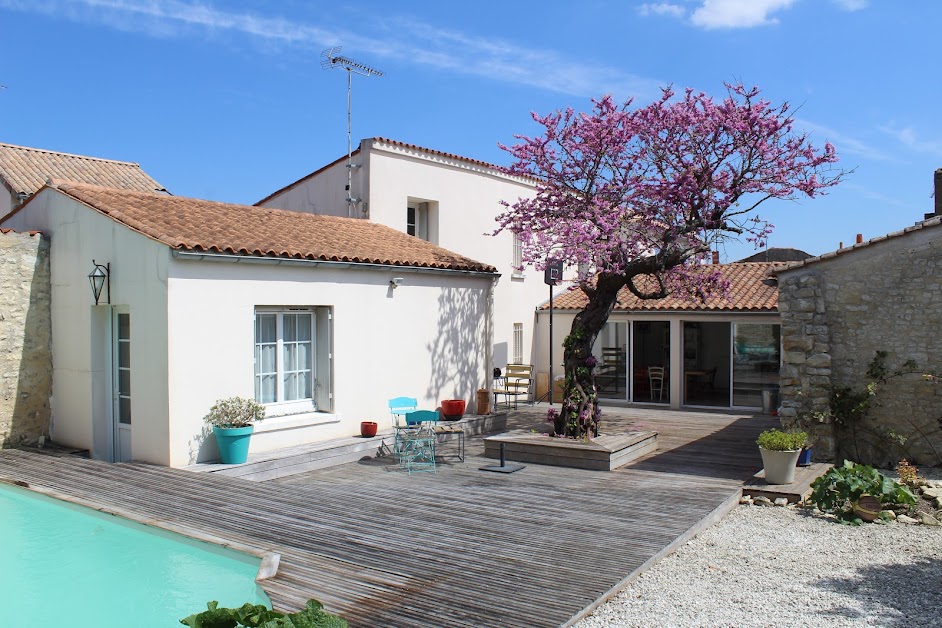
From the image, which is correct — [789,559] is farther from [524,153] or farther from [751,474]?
[524,153]

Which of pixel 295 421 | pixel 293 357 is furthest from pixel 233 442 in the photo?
pixel 293 357

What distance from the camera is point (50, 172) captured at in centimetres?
1911

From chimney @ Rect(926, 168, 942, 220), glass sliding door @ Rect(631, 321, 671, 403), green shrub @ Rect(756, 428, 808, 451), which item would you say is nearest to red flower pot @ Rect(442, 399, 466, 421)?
green shrub @ Rect(756, 428, 808, 451)

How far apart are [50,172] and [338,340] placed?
1184cm

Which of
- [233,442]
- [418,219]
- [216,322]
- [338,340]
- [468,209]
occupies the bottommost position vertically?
[233,442]

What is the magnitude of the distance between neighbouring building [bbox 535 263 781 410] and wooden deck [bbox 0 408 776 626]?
20.5ft

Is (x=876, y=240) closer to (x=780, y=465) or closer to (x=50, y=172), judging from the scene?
(x=780, y=465)

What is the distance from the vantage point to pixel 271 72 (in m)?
16.4

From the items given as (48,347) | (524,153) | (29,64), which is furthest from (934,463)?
(29,64)

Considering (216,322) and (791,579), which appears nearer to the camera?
(791,579)

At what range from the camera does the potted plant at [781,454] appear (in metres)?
9.74

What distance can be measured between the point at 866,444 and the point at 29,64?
16.9m

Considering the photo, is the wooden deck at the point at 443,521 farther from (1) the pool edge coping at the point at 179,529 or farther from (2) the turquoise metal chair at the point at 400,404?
(2) the turquoise metal chair at the point at 400,404

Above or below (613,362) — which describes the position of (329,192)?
above
